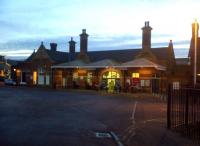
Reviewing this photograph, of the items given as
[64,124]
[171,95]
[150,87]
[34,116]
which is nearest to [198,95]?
[171,95]

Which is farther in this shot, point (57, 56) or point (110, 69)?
point (57, 56)

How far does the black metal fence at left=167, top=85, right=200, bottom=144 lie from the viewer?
41.5ft

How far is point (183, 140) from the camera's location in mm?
11555

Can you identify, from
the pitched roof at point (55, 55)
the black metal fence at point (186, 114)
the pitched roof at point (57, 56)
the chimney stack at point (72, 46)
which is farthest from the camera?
the chimney stack at point (72, 46)

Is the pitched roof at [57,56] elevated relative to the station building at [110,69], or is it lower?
elevated

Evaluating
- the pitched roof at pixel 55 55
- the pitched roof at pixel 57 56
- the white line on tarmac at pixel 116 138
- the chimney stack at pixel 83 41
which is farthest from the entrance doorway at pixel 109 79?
the white line on tarmac at pixel 116 138

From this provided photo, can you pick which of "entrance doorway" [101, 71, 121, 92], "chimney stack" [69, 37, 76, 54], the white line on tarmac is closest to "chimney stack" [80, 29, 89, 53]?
"chimney stack" [69, 37, 76, 54]

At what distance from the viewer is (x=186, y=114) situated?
13.8 metres

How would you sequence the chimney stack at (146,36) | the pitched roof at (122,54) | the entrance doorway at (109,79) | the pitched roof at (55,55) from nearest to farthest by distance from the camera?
the entrance doorway at (109,79) → the chimney stack at (146,36) → the pitched roof at (122,54) → the pitched roof at (55,55)

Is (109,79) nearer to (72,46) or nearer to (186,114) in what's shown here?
(72,46)

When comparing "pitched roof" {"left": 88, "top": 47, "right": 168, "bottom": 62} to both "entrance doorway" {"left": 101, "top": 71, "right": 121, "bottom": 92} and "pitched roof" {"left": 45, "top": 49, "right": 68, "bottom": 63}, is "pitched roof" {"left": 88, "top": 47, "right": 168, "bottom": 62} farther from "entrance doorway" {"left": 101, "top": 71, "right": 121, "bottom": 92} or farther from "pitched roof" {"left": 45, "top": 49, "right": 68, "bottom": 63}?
"pitched roof" {"left": 45, "top": 49, "right": 68, "bottom": 63}

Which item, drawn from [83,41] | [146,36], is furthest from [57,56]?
[146,36]

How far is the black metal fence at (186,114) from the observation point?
1266 cm

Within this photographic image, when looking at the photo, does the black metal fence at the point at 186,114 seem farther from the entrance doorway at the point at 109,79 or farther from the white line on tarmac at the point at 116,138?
the entrance doorway at the point at 109,79
